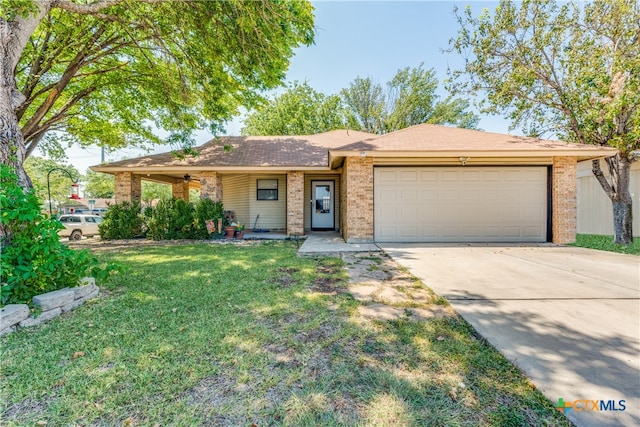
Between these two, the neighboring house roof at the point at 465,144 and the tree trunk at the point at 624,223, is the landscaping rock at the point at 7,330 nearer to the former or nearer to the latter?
the neighboring house roof at the point at 465,144

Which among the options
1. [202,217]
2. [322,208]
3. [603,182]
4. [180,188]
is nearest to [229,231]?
[202,217]

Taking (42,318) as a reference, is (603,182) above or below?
above

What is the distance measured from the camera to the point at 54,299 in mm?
3270

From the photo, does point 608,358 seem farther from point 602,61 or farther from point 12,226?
point 602,61

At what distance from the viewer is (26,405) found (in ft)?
5.96

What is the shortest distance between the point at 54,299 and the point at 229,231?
7126 mm

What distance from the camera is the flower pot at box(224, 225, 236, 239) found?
10.4 meters

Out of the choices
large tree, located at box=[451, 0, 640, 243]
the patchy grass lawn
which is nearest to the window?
large tree, located at box=[451, 0, 640, 243]

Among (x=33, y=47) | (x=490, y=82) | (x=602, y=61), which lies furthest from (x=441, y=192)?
(x=33, y=47)

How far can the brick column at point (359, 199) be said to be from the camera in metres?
8.21

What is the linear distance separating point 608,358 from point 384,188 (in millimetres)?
6491

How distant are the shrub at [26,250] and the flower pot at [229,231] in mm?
6767

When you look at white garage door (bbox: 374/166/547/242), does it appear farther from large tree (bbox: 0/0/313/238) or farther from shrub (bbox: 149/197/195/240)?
shrub (bbox: 149/197/195/240)

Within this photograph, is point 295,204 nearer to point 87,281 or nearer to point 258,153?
point 258,153
